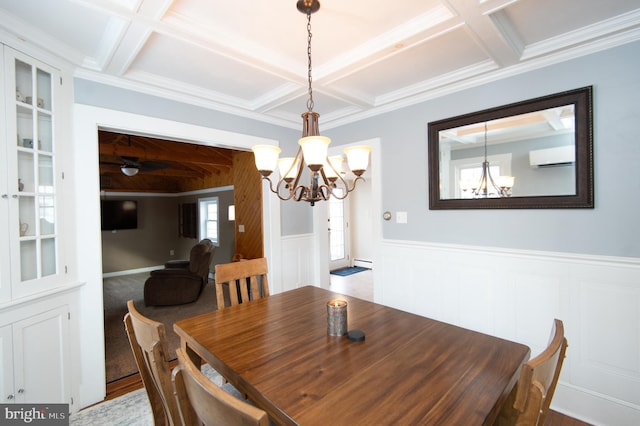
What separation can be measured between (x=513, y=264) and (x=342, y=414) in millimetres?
2030

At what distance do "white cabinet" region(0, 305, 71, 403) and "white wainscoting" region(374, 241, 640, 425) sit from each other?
9.74 ft

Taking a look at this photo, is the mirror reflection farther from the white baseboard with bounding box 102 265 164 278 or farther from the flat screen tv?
the white baseboard with bounding box 102 265 164 278

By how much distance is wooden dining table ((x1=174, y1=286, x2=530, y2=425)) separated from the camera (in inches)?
36.1

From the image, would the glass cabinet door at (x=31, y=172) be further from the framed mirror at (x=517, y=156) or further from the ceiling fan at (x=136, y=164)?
the framed mirror at (x=517, y=156)

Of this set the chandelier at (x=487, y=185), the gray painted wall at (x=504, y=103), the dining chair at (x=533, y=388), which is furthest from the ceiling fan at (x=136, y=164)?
the dining chair at (x=533, y=388)

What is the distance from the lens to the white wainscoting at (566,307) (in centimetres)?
183

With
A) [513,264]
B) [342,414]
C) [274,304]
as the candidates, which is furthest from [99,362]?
[513,264]

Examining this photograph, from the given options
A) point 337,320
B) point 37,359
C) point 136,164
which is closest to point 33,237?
point 37,359

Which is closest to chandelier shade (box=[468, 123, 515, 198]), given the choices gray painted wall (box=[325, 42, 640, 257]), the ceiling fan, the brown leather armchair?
gray painted wall (box=[325, 42, 640, 257])

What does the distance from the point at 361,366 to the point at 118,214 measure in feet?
26.1

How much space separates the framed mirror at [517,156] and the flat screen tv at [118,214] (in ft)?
24.7

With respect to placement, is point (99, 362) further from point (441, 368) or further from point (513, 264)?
point (513, 264)

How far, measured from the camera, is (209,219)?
710 cm

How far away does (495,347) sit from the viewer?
1304 millimetres
